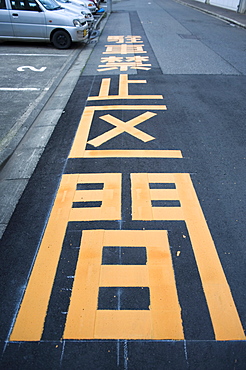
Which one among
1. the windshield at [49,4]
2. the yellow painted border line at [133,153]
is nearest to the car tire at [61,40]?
the windshield at [49,4]

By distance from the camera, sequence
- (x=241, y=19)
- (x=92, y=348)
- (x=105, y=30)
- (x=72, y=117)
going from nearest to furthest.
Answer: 1. (x=92, y=348)
2. (x=72, y=117)
3. (x=105, y=30)
4. (x=241, y=19)

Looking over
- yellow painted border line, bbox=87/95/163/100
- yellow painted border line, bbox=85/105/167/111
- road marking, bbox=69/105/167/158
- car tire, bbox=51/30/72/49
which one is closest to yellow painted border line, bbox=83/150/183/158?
road marking, bbox=69/105/167/158

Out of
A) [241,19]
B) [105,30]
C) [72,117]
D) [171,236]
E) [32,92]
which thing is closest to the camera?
[171,236]

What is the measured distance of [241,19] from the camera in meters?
18.7

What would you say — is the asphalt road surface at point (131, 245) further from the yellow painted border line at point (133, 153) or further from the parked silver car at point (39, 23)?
the parked silver car at point (39, 23)

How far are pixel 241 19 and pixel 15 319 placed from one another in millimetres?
21956

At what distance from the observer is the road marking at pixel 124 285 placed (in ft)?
7.75

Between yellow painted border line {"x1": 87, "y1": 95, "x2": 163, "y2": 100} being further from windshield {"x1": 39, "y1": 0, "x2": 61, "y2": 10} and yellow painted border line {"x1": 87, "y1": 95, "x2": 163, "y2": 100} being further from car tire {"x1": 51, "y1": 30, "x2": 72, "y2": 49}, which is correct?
windshield {"x1": 39, "y1": 0, "x2": 61, "y2": 10}

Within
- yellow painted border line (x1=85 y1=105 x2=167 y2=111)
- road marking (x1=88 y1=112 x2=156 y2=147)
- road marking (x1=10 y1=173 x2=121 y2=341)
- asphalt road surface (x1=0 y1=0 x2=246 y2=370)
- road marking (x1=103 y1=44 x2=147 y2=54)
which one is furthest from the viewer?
road marking (x1=103 y1=44 x2=147 y2=54)

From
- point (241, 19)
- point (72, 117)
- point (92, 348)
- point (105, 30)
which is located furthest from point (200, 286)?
point (241, 19)

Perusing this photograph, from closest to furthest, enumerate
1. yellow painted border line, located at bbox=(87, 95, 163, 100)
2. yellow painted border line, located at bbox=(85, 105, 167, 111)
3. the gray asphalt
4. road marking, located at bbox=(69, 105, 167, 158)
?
the gray asphalt → road marking, located at bbox=(69, 105, 167, 158) → yellow painted border line, located at bbox=(85, 105, 167, 111) → yellow painted border line, located at bbox=(87, 95, 163, 100)

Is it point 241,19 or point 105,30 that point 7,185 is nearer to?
point 105,30

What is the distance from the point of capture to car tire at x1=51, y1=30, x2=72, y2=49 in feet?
36.5

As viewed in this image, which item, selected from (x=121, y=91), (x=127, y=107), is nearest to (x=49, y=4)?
(x=121, y=91)
